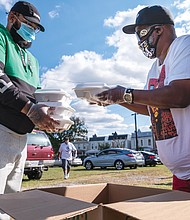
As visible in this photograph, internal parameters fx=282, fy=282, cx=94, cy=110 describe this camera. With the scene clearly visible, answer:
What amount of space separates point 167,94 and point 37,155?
7921 millimetres

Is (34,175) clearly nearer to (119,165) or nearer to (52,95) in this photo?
(119,165)

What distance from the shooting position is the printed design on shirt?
1.35 metres

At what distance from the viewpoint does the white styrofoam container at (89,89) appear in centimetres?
129

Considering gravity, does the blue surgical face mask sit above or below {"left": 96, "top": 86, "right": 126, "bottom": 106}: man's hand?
above

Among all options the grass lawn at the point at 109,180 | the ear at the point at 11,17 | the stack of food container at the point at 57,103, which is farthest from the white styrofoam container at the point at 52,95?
the grass lawn at the point at 109,180

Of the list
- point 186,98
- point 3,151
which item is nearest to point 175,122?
point 186,98

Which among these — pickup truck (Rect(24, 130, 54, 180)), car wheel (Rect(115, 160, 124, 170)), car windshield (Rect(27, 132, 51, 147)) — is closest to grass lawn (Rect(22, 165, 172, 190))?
pickup truck (Rect(24, 130, 54, 180))

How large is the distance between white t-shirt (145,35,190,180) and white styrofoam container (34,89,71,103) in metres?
0.49

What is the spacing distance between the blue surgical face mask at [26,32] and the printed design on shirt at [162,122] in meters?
0.88

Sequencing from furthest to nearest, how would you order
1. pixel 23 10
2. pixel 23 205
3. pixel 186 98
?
1. pixel 23 10
2. pixel 186 98
3. pixel 23 205

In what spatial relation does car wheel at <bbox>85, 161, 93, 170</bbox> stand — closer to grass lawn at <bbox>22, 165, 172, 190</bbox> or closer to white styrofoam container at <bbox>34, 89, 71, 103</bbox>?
grass lawn at <bbox>22, 165, 172, 190</bbox>

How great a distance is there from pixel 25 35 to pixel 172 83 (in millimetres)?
1044

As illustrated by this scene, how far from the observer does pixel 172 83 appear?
1.25m

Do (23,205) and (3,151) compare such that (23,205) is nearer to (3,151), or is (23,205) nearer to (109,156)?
(3,151)
